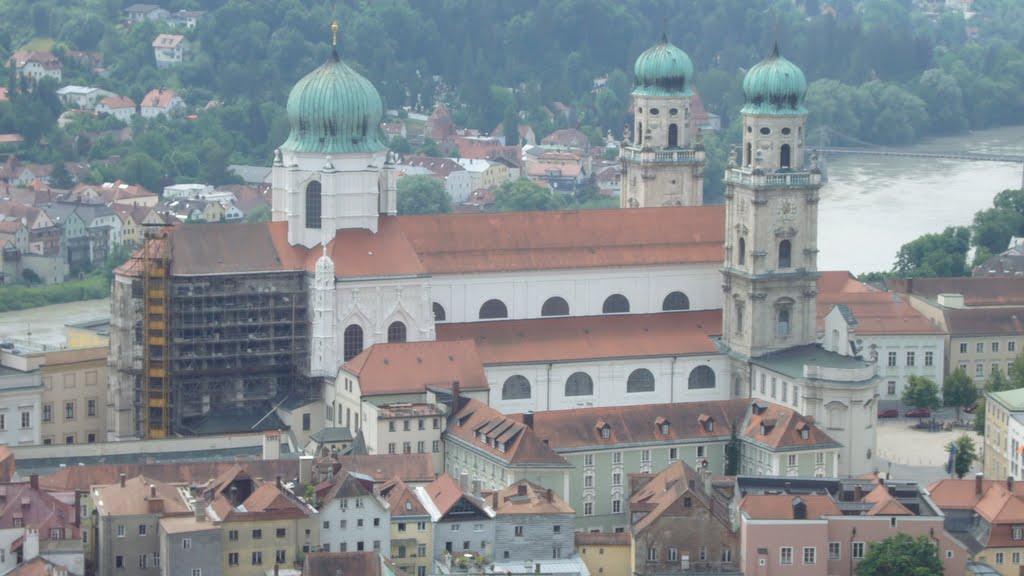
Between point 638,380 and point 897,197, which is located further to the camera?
point 897,197

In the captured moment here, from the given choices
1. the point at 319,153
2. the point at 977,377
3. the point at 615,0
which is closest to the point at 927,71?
the point at 615,0

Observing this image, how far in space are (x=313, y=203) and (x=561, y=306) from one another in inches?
296

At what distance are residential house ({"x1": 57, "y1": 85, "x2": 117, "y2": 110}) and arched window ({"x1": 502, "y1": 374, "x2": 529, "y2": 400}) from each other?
69551mm

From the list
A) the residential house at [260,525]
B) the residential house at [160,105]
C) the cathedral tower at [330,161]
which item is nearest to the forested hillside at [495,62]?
the residential house at [160,105]

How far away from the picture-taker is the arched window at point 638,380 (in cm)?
8412

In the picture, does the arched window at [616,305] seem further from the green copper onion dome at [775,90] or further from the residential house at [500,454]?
the residential house at [500,454]

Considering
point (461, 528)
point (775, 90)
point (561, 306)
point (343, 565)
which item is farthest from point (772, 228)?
point (343, 565)

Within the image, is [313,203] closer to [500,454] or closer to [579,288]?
[579,288]

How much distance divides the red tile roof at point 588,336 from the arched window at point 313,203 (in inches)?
175

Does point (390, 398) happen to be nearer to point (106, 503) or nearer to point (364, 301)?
point (364, 301)

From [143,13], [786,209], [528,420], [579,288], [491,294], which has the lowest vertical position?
[528,420]

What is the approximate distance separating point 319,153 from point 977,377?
23.2m

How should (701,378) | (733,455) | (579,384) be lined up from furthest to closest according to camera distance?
(701,378) < (579,384) < (733,455)

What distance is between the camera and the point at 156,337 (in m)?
81.1
